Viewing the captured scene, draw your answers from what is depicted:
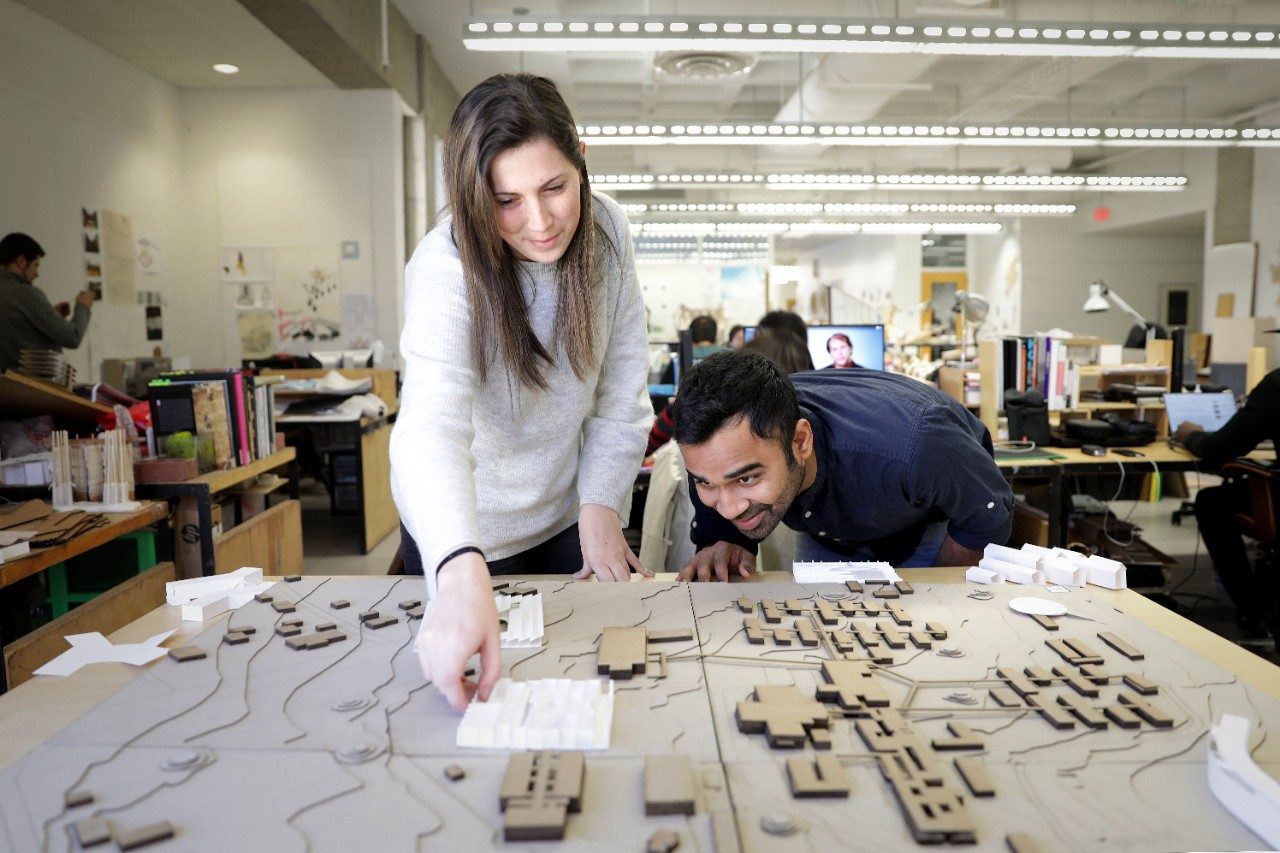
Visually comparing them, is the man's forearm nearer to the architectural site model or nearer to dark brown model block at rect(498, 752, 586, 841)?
the architectural site model

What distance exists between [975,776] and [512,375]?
34.4 inches

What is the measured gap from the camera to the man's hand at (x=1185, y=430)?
12.0 feet

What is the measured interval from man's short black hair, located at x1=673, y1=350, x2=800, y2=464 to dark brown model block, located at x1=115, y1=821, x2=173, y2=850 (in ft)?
3.07

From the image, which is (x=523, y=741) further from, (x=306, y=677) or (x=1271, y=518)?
(x=1271, y=518)

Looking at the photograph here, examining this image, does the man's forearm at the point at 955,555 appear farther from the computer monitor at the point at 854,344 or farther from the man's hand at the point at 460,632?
the computer monitor at the point at 854,344

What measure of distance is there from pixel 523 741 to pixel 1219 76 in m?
9.91

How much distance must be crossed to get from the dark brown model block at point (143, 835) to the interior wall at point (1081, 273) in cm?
1408

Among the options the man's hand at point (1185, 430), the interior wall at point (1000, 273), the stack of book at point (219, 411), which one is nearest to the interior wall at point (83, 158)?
the stack of book at point (219, 411)

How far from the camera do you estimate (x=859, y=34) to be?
4379 millimetres

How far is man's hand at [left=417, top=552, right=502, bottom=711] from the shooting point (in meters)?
0.97

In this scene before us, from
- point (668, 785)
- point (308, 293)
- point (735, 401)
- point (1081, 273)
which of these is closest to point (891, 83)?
point (308, 293)

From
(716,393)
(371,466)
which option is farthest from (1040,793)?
(371,466)

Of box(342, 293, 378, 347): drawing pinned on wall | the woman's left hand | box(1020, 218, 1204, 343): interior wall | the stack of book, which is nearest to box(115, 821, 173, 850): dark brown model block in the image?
the woman's left hand

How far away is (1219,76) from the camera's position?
27.3ft
